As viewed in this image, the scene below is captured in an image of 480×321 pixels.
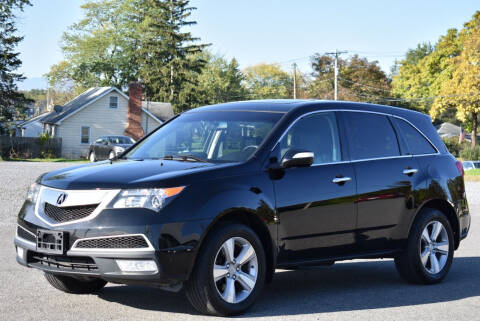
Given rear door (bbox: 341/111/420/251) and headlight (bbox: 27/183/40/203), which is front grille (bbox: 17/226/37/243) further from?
rear door (bbox: 341/111/420/251)

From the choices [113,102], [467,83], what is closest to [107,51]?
[113,102]

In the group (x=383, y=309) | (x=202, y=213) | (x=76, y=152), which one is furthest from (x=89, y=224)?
(x=76, y=152)

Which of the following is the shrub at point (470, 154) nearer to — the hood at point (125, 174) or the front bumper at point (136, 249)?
the hood at point (125, 174)

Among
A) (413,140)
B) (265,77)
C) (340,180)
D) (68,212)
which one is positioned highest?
(265,77)

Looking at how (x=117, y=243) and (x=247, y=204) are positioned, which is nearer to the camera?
(x=117, y=243)

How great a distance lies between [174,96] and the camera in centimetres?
8300

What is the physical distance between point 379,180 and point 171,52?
75.9m

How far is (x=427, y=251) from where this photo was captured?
7.84 metres

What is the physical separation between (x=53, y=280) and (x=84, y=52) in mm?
89951

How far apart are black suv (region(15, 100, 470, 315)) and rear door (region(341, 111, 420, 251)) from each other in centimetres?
2

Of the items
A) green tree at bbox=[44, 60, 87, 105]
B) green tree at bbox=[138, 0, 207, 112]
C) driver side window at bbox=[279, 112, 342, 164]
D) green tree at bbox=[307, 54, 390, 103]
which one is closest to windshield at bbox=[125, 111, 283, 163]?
driver side window at bbox=[279, 112, 342, 164]

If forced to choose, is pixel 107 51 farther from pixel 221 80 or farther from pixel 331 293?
pixel 331 293

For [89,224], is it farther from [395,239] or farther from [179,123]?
[395,239]

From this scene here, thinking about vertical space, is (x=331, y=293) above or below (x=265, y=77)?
below
